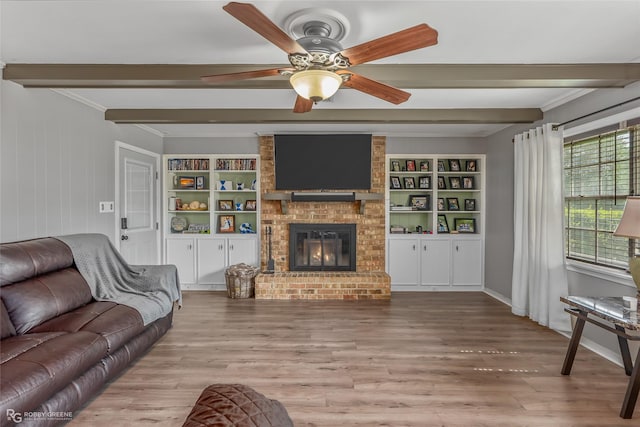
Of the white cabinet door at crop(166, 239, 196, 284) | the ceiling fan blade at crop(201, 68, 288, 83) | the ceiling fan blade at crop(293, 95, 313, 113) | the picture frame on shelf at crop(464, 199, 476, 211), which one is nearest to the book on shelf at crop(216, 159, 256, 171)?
the white cabinet door at crop(166, 239, 196, 284)

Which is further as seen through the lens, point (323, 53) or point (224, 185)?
point (224, 185)

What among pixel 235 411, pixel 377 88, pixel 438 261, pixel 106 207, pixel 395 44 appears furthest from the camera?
pixel 438 261

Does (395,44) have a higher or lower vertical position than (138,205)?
higher

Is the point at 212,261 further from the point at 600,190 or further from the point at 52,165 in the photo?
the point at 600,190

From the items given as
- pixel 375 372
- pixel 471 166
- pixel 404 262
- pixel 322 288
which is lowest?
pixel 375 372

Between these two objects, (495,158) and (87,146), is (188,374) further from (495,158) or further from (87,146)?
(495,158)

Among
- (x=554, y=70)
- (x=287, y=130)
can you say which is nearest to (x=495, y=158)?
(x=554, y=70)

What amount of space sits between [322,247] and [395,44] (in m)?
3.86

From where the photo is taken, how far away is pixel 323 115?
4066 mm

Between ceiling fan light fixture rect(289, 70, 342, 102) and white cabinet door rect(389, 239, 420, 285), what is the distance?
3.67m

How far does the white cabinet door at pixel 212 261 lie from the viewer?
532 centimetres

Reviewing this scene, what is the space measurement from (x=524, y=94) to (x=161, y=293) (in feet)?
13.3

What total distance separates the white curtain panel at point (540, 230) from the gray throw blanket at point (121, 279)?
380cm

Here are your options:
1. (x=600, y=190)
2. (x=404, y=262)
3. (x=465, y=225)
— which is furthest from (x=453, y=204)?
(x=600, y=190)
